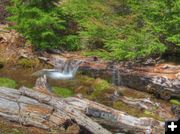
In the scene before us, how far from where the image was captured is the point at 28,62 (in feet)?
72.1

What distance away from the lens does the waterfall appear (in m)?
20.7

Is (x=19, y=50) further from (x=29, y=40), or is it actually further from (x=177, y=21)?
(x=177, y=21)

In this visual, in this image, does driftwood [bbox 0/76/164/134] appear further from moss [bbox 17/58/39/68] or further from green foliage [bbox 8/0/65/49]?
green foliage [bbox 8/0/65/49]

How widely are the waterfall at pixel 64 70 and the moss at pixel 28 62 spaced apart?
1200 mm

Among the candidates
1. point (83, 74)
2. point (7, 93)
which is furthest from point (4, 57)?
point (7, 93)

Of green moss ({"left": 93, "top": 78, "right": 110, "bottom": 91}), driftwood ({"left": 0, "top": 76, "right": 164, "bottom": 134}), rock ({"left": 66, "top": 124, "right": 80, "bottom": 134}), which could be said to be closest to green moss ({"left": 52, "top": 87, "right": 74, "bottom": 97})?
green moss ({"left": 93, "top": 78, "right": 110, "bottom": 91})

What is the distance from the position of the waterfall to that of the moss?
1.20 m

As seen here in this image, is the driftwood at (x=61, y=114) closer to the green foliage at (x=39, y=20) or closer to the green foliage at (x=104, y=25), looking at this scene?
the green foliage at (x=104, y=25)

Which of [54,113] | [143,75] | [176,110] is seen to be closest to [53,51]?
[143,75]

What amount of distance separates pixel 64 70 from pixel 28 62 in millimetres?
2438

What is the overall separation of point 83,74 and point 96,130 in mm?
8653

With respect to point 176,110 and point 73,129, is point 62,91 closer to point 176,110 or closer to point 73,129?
point 73,129

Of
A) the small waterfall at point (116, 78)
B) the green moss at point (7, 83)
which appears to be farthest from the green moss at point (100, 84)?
the green moss at point (7, 83)

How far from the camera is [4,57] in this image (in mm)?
22625
